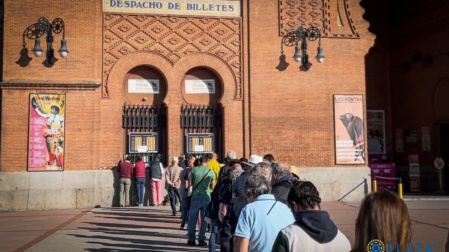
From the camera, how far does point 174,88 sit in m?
18.5

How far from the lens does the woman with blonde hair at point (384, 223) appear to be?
2.74m

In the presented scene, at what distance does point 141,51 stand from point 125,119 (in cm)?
254

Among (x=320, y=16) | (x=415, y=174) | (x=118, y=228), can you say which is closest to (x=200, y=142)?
(x=118, y=228)

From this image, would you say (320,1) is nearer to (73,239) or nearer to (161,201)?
(161,201)

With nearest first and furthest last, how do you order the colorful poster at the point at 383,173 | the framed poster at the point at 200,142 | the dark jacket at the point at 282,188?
1. the dark jacket at the point at 282,188
2. the framed poster at the point at 200,142
3. the colorful poster at the point at 383,173

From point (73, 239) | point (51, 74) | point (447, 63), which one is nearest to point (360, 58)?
point (447, 63)

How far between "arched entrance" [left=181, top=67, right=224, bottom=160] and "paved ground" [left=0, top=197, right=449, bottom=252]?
279 centimetres

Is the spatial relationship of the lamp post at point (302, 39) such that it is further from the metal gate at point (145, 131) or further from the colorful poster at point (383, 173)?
the colorful poster at point (383, 173)

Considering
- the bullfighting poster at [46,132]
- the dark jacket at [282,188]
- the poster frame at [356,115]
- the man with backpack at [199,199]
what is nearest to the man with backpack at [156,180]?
the bullfighting poster at [46,132]

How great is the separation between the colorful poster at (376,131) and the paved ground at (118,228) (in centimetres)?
828

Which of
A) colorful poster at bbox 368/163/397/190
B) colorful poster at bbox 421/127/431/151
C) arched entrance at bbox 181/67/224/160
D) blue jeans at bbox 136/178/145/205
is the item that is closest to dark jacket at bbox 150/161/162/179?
blue jeans at bbox 136/178/145/205

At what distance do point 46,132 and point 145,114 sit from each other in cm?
350

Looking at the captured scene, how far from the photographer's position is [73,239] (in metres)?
11.1

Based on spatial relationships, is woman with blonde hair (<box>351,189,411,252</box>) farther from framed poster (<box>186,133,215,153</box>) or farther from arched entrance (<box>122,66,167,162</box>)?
arched entrance (<box>122,66,167,162</box>)
